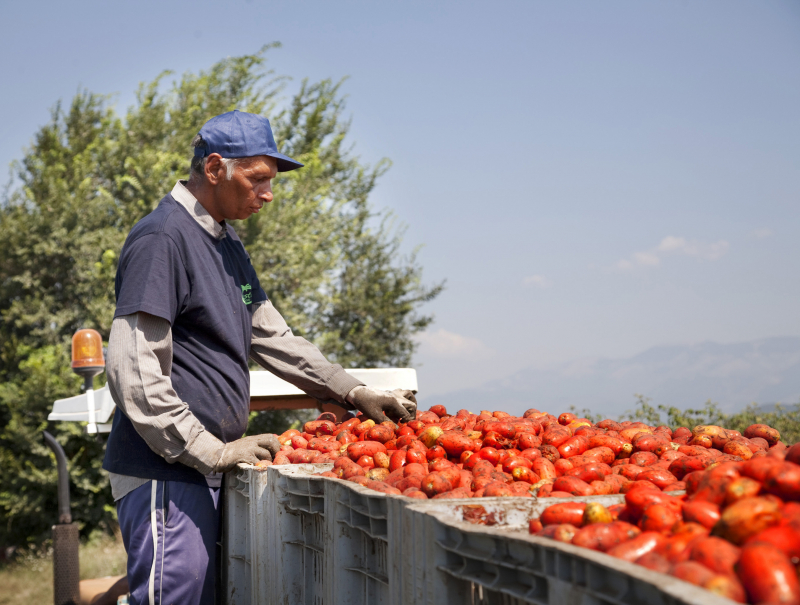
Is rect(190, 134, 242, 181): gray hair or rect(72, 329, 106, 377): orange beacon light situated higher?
rect(190, 134, 242, 181): gray hair

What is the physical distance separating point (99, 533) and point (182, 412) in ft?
34.8

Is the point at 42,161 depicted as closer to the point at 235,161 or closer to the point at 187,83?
the point at 187,83

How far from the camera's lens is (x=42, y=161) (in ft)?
44.7

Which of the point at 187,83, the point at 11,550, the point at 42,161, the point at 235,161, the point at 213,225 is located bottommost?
the point at 11,550

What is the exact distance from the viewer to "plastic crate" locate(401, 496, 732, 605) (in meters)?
1.14

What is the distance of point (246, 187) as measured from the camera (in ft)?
9.75

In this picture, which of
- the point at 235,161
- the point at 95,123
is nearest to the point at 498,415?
the point at 235,161

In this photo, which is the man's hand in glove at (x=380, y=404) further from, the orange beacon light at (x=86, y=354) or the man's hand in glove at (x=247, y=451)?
the orange beacon light at (x=86, y=354)

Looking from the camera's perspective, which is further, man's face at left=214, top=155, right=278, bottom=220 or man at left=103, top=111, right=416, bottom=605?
man's face at left=214, top=155, right=278, bottom=220

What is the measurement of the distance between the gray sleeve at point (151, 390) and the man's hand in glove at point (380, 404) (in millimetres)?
943

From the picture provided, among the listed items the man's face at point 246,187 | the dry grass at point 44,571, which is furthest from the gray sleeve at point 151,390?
the dry grass at point 44,571

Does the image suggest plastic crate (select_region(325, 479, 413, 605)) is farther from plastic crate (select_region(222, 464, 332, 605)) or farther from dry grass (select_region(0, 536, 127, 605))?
dry grass (select_region(0, 536, 127, 605))

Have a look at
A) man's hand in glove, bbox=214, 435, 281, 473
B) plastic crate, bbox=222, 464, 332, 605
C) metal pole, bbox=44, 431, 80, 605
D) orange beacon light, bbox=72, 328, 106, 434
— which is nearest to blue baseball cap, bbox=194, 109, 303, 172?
man's hand in glove, bbox=214, 435, 281, 473

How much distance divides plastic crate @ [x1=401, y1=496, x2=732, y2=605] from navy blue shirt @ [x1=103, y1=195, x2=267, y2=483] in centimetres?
136
